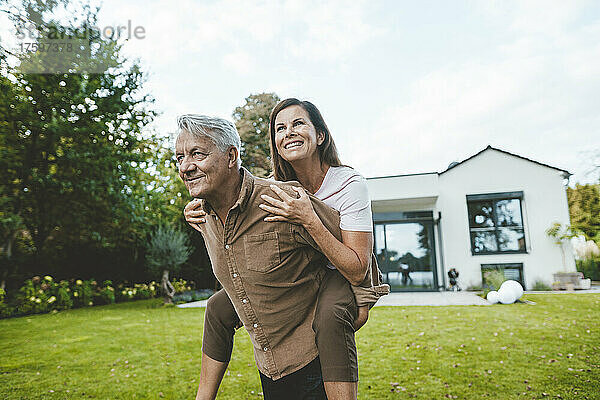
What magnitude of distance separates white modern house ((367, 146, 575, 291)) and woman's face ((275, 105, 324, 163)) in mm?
14278

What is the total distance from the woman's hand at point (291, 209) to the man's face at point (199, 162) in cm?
21

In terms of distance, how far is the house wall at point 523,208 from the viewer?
15789 mm

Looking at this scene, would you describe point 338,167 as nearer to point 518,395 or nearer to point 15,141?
point 518,395

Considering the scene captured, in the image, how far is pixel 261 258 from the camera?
5.38ft

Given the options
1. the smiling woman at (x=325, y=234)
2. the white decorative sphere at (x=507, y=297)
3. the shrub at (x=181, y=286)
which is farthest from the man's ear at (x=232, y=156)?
the shrub at (x=181, y=286)

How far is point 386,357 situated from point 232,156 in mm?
4992

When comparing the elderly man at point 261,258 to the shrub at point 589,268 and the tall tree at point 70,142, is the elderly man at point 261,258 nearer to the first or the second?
the tall tree at point 70,142

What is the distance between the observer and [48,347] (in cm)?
672

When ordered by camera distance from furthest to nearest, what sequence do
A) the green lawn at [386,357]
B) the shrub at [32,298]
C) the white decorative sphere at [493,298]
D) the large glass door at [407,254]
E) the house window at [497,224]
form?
the house window at [497,224]
the large glass door at [407,254]
the shrub at [32,298]
the white decorative sphere at [493,298]
the green lawn at [386,357]

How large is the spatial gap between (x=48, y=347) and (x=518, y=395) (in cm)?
679

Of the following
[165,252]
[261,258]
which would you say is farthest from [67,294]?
[261,258]

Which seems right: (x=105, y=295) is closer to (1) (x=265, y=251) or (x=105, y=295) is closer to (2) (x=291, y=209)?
(1) (x=265, y=251)

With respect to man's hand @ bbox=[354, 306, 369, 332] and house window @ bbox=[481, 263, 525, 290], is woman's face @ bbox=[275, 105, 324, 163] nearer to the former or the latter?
man's hand @ bbox=[354, 306, 369, 332]

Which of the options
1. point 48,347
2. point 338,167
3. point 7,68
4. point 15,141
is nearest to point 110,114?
point 15,141
